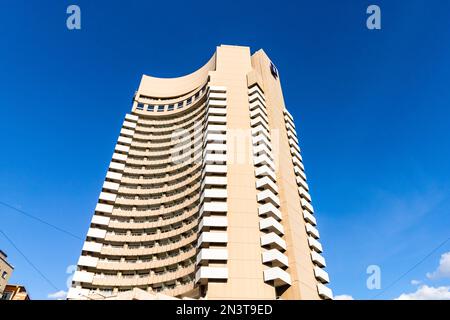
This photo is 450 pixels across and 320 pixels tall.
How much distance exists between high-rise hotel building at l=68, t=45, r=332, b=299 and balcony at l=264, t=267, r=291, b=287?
0.14 m

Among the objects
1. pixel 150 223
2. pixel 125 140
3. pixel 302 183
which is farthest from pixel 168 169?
pixel 302 183

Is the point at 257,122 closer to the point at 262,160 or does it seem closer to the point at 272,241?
the point at 262,160

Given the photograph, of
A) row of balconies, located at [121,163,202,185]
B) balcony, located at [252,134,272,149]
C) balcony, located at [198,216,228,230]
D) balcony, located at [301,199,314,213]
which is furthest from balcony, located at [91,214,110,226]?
balcony, located at [301,199,314,213]

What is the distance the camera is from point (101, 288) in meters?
47.1

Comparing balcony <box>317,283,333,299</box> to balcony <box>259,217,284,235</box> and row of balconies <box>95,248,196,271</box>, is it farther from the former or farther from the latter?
row of balconies <box>95,248,196,271</box>

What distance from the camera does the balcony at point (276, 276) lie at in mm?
37844

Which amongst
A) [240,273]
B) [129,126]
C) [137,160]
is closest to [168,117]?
[129,126]

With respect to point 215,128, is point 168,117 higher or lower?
higher

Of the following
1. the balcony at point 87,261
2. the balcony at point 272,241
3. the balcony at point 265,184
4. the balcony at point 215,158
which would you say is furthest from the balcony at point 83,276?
the balcony at point 265,184

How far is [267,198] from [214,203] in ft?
27.9

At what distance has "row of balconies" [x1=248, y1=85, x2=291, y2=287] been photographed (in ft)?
130
